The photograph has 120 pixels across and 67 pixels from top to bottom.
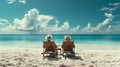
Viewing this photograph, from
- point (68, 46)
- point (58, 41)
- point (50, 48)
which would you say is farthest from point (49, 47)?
point (58, 41)

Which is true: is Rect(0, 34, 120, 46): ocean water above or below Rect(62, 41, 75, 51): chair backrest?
below

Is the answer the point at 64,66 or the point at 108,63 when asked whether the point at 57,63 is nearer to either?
the point at 64,66

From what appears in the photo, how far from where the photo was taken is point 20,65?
10.1 metres

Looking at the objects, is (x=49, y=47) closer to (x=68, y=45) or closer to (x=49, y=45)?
(x=49, y=45)

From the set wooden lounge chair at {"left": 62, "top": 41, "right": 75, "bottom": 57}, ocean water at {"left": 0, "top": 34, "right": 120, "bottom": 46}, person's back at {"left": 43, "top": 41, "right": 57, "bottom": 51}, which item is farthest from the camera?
ocean water at {"left": 0, "top": 34, "right": 120, "bottom": 46}

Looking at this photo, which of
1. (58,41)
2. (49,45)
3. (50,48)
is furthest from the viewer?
(58,41)

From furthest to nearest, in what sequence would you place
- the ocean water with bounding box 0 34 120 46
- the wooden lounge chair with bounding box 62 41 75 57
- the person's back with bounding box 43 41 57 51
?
the ocean water with bounding box 0 34 120 46, the wooden lounge chair with bounding box 62 41 75 57, the person's back with bounding box 43 41 57 51

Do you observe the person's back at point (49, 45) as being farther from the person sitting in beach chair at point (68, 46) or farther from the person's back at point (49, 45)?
the person sitting in beach chair at point (68, 46)

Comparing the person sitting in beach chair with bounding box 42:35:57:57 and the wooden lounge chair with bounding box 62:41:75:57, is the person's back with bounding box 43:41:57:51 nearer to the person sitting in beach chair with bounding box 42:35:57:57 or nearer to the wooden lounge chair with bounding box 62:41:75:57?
the person sitting in beach chair with bounding box 42:35:57:57

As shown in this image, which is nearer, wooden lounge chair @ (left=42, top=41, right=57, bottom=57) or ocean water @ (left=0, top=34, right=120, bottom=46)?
wooden lounge chair @ (left=42, top=41, right=57, bottom=57)

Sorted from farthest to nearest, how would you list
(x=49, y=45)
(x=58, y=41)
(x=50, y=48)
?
(x=58, y=41) → (x=50, y=48) → (x=49, y=45)

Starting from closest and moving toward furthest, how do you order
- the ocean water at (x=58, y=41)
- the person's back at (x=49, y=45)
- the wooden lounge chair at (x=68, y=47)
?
the person's back at (x=49, y=45)
the wooden lounge chair at (x=68, y=47)
the ocean water at (x=58, y=41)

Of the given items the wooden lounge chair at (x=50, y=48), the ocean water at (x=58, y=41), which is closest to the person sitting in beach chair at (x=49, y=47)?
the wooden lounge chair at (x=50, y=48)

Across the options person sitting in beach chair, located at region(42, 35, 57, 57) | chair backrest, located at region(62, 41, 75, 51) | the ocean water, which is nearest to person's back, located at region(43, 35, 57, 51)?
person sitting in beach chair, located at region(42, 35, 57, 57)
